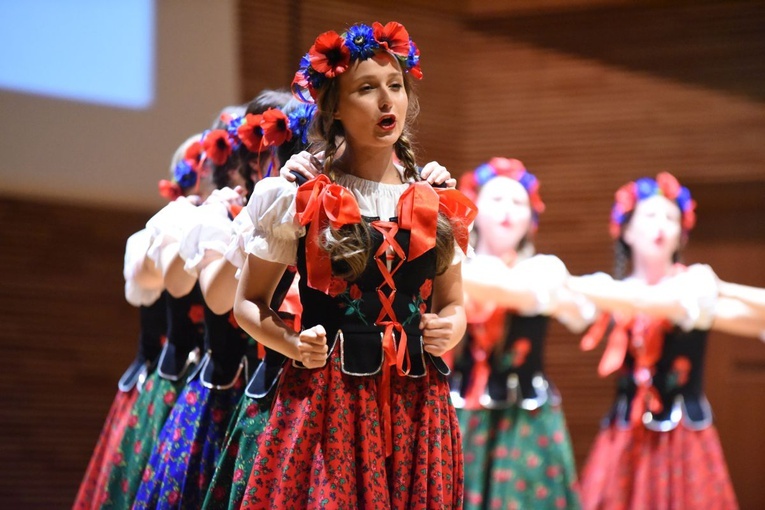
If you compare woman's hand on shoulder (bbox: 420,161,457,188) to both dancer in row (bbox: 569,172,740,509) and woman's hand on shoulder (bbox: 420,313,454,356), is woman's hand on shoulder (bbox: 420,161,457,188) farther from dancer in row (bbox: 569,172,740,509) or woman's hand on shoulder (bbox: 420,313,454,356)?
dancer in row (bbox: 569,172,740,509)

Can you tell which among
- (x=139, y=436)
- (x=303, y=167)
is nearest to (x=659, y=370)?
(x=139, y=436)

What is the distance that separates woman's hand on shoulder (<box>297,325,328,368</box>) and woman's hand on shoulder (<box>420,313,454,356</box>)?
0.20 metres

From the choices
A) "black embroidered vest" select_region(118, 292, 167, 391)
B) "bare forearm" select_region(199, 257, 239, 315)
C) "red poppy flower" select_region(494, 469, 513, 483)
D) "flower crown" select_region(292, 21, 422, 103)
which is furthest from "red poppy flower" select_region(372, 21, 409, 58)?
"red poppy flower" select_region(494, 469, 513, 483)

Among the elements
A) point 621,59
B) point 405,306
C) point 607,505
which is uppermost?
point 621,59

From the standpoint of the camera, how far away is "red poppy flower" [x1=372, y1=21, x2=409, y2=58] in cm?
206

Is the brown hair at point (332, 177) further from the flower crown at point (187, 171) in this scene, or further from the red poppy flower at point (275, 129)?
the flower crown at point (187, 171)

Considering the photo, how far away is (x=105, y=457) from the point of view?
3172 millimetres

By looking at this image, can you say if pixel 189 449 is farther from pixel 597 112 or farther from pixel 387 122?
pixel 597 112

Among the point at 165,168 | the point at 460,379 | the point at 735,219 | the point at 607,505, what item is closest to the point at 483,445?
the point at 460,379

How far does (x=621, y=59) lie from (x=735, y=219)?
0.96m

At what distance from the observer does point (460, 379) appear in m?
3.92

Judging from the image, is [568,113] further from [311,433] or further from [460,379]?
[311,433]

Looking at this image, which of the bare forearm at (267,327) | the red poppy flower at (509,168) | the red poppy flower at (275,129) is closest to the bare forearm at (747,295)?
the red poppy flower at (509,168)

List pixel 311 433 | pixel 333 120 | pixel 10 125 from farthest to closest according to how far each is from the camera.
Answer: pixel 10 125, pixel 333 120, pixel 311 433
